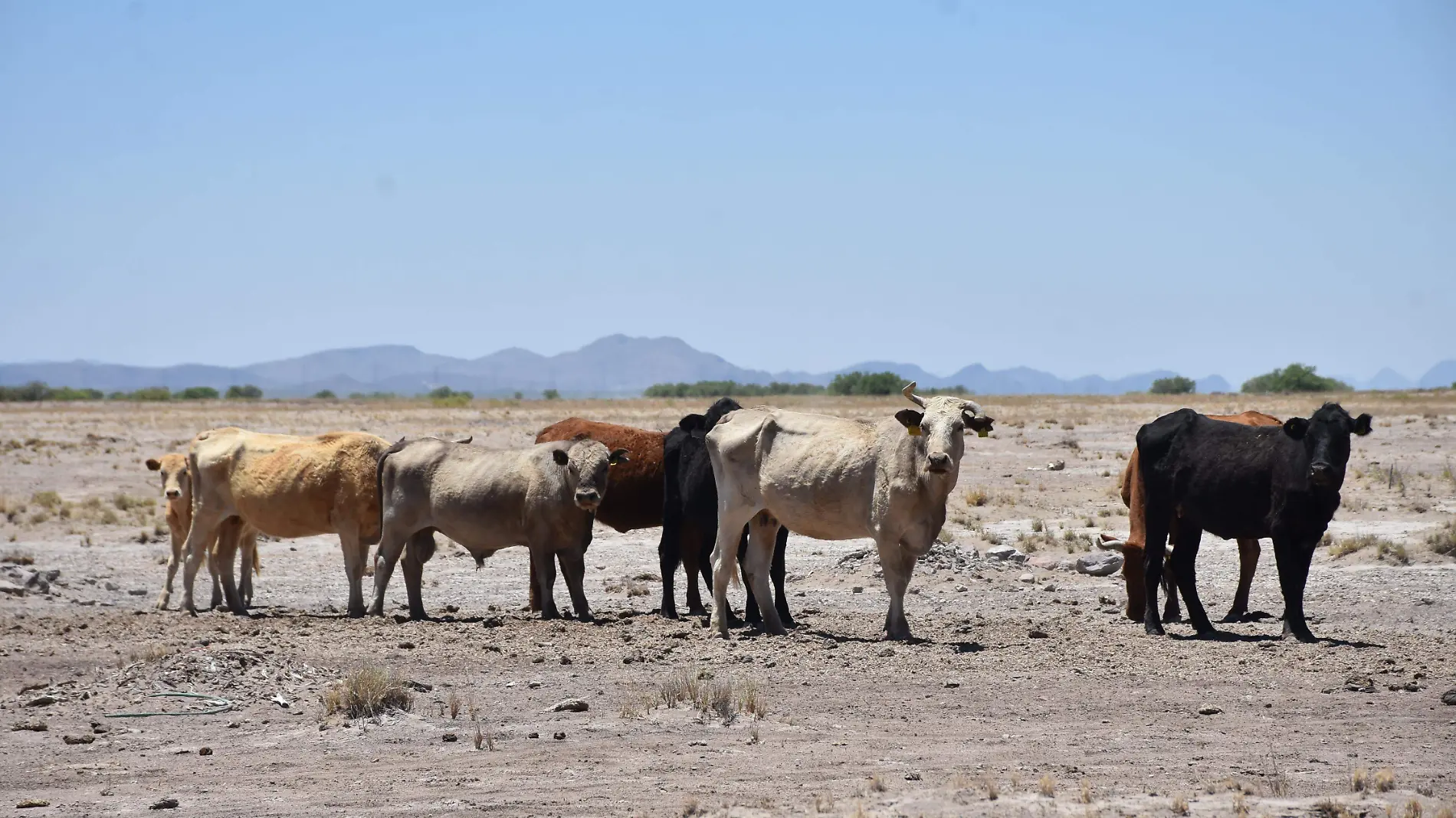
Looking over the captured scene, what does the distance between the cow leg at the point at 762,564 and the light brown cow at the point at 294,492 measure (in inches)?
182

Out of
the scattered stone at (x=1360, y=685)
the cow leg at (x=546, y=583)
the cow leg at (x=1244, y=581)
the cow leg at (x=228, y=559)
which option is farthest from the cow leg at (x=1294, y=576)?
the cow leg at (x=228, y=559)

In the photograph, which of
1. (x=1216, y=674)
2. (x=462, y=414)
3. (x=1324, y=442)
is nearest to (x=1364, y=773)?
(x=1216, y=674)

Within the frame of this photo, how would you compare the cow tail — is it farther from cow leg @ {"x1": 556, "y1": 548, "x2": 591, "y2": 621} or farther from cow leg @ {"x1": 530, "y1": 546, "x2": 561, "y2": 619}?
cow leg @ {"x1": 556, "y1": 548, "x2": 591, "y2": 621}

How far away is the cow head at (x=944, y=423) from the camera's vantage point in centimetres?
1392

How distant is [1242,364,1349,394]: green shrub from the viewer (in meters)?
103

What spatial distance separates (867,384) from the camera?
362 ft

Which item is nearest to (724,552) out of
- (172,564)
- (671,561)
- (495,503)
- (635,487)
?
(671,561)

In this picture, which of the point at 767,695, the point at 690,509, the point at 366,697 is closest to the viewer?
the point at 366,697

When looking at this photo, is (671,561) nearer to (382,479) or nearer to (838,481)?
(838,481)

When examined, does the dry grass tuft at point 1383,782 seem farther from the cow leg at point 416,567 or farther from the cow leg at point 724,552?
the cow leg at point 416,567

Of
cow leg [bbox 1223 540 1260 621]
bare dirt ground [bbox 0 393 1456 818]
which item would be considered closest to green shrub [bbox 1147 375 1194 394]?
bare dirt ground [bbox 0 393 1456 818]

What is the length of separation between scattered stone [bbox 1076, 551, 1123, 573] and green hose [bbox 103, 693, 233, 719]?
1106 cm

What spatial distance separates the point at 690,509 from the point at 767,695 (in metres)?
5.07

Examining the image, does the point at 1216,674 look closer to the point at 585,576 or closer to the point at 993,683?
the point at 993,683
